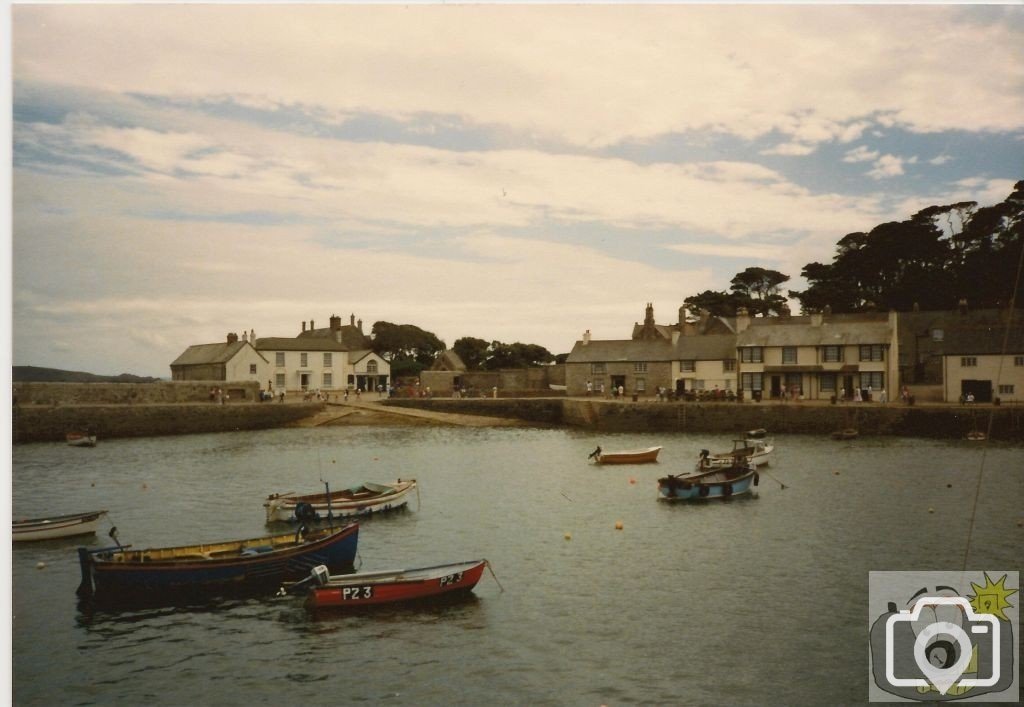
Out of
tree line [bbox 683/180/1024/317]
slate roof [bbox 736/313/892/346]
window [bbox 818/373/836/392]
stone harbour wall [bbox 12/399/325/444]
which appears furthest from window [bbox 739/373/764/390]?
stone harbour wall [bbox 12/399/325/444]

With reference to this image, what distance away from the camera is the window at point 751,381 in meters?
59.8

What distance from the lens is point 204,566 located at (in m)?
18.8

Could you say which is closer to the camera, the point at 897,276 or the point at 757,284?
the point at 897,276

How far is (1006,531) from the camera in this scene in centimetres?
2364

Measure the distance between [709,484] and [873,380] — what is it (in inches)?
1244

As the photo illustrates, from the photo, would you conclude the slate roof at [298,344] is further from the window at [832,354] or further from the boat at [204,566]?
the boat at [204,566]

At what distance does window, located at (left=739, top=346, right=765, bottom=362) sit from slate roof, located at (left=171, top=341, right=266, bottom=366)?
127 ft

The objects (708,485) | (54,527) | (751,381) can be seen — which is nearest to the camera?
(54,527)

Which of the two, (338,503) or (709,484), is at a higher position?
(709,484)

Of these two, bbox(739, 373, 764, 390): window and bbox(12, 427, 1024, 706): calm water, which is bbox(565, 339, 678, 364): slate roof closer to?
bbox(739, 373, 764, 390): window

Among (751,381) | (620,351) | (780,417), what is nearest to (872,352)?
(751,381)

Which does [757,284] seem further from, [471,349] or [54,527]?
[54,527]

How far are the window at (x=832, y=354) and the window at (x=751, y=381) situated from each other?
180 inches

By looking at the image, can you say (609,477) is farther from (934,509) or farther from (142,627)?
(142,627)
